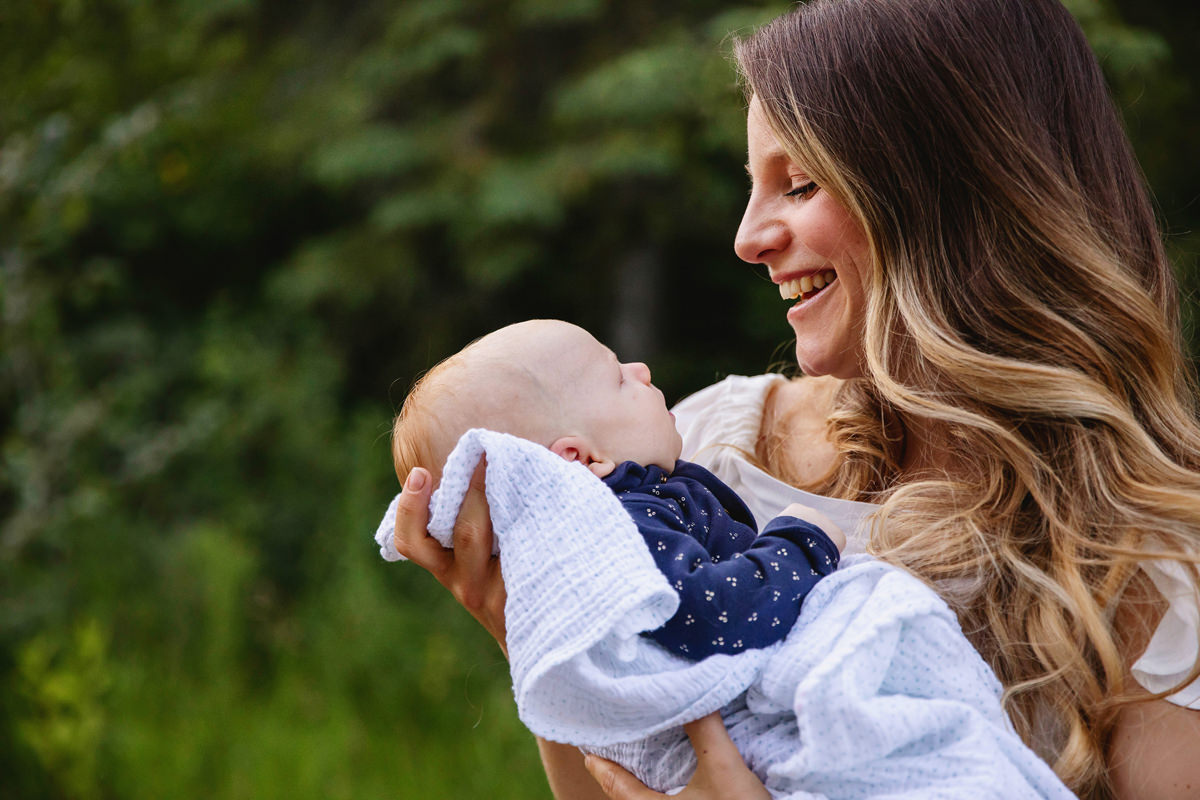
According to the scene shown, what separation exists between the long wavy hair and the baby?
8.9 inches

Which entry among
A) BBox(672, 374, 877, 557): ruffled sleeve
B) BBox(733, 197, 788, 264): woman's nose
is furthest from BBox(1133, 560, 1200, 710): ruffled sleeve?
BBox(733, 197, 788, 264): woman's nose

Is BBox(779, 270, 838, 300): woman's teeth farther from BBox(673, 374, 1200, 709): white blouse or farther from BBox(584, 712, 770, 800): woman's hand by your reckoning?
BBox(584, 712, 770, 800): woman's hand

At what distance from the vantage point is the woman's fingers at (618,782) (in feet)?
4.99

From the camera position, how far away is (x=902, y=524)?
166cm

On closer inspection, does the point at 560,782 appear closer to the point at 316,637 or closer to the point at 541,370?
the point at 541,370

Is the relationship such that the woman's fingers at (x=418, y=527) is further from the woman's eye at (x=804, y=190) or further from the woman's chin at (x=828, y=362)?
the woman's eye at (x=804, y=190)

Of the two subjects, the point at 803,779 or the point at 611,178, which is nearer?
the point at 803,779

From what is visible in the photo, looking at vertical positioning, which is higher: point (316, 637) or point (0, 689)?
point (0, 689)

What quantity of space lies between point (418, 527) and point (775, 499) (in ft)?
2.34

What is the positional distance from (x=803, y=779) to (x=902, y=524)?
49cm

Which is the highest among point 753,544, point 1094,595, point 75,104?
point 75,104

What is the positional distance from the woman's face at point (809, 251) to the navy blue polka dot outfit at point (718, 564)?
432mm

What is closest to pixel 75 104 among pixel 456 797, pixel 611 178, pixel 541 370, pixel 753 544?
pixel 611 178

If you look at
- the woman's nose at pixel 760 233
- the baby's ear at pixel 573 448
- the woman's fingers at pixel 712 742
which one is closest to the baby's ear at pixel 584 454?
the baby's ear at pixel 573 448
